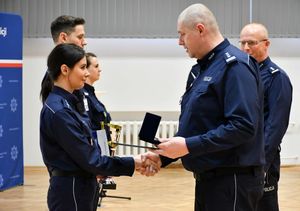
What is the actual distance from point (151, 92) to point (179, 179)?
69.5 inches

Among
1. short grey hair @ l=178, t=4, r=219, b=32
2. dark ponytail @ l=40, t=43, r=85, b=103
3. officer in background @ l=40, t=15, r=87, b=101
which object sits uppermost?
short grey hair @ l=178, t=4, r=219, b=32

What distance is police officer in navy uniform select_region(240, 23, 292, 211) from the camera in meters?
3.68

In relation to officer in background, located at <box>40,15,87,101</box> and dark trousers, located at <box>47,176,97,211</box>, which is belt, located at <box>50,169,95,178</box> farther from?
officer in background, located at <box>40,15,87,101</box>

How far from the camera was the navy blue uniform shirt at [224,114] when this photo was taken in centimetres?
272

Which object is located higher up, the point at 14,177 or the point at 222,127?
the point at 222,127

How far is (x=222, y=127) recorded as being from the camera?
2725 mm

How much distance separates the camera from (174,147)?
2775 millimetres

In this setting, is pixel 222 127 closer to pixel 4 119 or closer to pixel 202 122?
pixel 202 122

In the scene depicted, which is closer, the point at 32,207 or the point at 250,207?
the point at 250,207

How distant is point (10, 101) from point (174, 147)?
5410 millimetres

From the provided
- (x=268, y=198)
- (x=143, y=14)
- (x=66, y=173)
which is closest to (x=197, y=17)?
(x=66, y=173)

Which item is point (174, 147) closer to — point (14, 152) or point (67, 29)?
point (67, 29)

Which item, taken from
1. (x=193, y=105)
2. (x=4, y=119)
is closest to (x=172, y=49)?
(x=4, y=119)

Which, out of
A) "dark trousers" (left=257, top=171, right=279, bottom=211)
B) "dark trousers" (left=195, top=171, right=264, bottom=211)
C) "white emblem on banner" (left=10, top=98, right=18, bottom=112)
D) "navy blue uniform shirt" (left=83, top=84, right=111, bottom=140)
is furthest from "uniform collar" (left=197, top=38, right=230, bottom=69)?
"white emblem on banner" (left=10, top=98, right=18, bottom=112)
